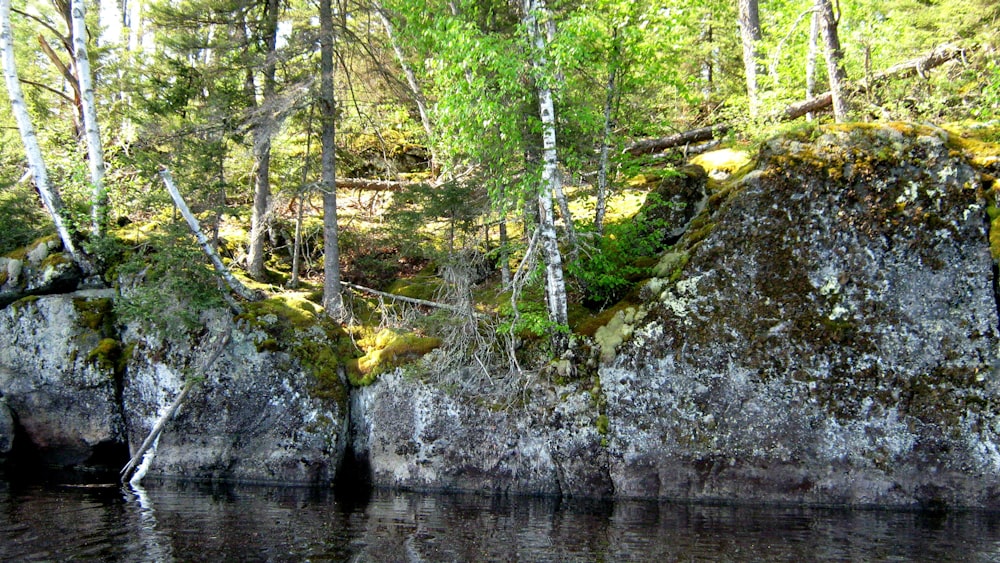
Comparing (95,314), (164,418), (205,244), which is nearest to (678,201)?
(205,244)

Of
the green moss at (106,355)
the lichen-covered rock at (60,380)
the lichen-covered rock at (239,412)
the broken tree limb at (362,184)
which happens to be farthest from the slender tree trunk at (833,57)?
the lichen-covered rock at (60,380)

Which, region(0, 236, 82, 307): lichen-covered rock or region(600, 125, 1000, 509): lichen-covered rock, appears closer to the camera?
region(600, 125, 1000, 509): lichen-covered rock

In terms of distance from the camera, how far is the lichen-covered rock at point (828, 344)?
9.90 m

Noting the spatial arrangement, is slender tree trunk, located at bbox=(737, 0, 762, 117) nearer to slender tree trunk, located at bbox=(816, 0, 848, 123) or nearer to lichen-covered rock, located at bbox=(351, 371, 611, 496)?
slender tree trunk, located at bbox=(816, 0, 848, 123)

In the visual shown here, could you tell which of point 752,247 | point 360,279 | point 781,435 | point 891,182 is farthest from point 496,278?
point 891,182

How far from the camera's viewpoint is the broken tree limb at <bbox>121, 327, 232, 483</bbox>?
39.8 ft

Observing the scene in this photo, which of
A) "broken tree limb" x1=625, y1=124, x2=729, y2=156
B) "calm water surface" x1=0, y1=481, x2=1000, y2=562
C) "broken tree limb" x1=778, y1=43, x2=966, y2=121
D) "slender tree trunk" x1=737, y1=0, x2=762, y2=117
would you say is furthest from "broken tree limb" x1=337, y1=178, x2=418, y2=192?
"broken tree limb" x1=778, y1=43, x2=966, y2=121

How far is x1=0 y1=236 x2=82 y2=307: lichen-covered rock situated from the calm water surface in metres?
5.45

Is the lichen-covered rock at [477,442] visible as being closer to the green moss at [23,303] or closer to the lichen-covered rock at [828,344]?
the lichen-covered rock at [828,344]

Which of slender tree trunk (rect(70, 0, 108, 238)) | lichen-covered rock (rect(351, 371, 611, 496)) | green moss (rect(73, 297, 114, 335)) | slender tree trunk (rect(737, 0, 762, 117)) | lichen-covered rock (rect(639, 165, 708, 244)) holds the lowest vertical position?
A: lichen-covered rock (rect(351, 371, 611, 496))

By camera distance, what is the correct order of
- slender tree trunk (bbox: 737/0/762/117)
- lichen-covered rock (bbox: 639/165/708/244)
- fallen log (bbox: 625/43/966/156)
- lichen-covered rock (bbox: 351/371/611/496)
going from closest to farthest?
lichen-covered rock (bbox: 351/371/611/496) < lichen-covered rock (bbox: 639/165/708/244) < fallen log (bbox: 625/43/966/156) < slender tree trunk (bbox: 737/0/762/117)

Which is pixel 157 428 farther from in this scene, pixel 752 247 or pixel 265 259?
pixel 752 247

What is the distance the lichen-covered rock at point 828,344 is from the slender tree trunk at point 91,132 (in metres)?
12.6

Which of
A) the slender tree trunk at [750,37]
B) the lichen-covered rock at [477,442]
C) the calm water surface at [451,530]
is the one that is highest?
the slender tree trunk at [750,37]
